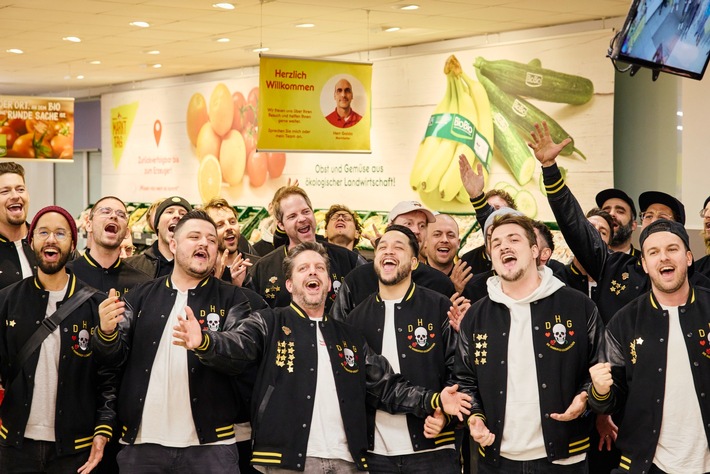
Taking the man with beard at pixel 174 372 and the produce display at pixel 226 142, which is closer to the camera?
the man with beard at pixel 174 372

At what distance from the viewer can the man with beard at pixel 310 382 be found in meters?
4.13

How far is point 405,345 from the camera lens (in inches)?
175

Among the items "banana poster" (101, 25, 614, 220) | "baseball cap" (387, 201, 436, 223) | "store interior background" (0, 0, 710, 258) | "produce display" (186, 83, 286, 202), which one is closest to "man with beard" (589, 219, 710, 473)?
"baseball cap" (387, 201, 436, 223)

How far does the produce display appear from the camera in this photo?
13.9 metres

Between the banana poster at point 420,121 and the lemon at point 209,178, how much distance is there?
8cm

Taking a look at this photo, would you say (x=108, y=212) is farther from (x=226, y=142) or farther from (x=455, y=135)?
(x=226, y=142)

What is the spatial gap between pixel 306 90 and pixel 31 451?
600 centimetres

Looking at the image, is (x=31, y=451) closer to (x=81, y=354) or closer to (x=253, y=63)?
(x=81, y=354)

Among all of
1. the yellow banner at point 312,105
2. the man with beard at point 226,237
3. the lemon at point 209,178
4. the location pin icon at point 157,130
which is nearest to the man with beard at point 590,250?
the man with beard at point 226,237

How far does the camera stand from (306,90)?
9.73 meters

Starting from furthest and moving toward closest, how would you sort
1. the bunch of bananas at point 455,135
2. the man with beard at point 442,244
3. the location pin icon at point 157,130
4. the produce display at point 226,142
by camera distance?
the location pin icon at point 157,130 < the produce display at point 226,142 < the bunch of bananas at point 455,135 < the man with beard at point 442,244

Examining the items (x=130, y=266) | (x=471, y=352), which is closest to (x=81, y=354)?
(x=130, y=266)

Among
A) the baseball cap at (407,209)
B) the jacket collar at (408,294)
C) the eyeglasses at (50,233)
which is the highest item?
the baseball cap at (407,209)

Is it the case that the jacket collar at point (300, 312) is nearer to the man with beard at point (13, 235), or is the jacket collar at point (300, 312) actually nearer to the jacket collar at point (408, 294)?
the jacket collar at point (408, 294)
